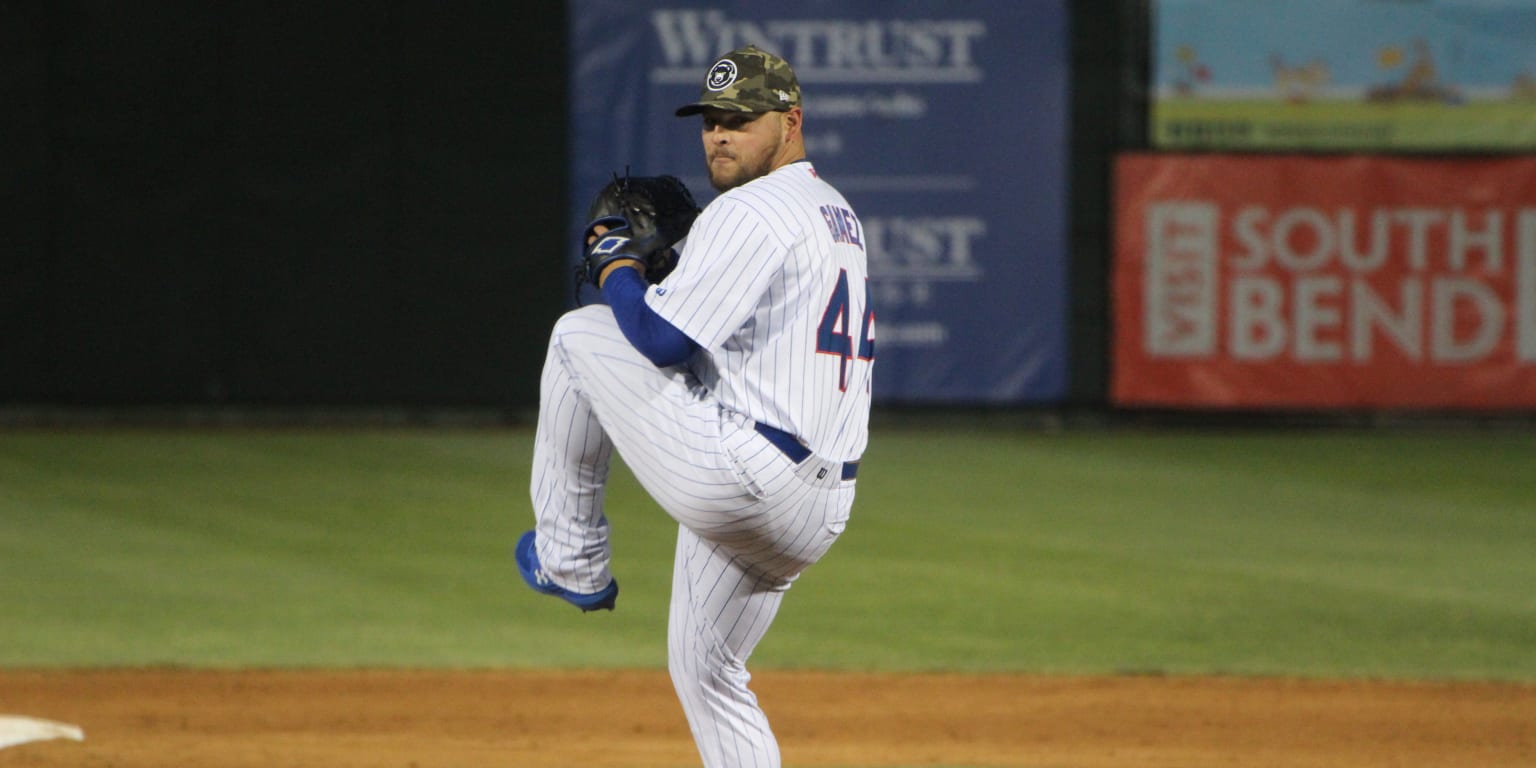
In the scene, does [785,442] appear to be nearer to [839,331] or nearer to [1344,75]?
[839,331]

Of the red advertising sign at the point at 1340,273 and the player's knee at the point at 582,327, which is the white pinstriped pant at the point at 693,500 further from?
the red advertising sign at the point at 1340,273

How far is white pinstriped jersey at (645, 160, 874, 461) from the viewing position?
10.9ft

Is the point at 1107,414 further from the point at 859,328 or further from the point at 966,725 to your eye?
the point at 859,328

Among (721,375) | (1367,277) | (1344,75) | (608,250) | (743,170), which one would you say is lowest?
(1367,277)

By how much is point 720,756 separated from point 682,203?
1097 millimetres

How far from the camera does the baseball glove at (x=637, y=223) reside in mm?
3482

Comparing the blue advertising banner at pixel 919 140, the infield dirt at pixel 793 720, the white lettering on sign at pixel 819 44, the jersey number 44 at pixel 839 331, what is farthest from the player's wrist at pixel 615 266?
the white lettering on sign at pixel 819 44

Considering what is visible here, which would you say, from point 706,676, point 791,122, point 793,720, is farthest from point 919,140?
point 706,676

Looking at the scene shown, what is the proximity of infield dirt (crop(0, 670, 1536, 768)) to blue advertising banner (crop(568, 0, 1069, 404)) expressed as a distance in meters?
6.66

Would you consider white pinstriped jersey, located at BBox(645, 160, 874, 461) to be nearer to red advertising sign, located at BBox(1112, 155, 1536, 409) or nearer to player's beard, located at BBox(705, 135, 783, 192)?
player's beard, located at BBox(705, 135, 783, 192)

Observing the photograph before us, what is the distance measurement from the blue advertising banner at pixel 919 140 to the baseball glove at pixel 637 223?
895cm

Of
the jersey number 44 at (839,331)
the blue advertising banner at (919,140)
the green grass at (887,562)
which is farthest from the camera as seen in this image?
the blue advertising banner at (919,140)

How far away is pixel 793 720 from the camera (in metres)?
5.68

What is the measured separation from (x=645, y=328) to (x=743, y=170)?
407 mm
